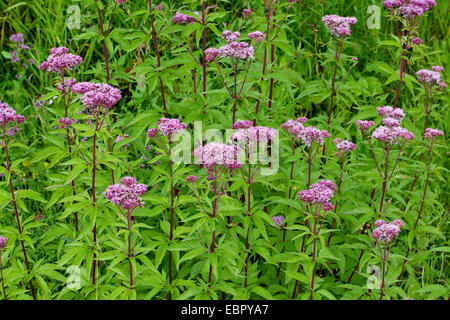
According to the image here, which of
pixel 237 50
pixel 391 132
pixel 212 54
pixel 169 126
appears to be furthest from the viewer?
pixel 212 54

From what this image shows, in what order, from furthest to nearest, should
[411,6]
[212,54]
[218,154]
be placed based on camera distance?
[411,6], [212,54], [218,154]

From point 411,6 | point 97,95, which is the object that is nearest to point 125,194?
point 97,95

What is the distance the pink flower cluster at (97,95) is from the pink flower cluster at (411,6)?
2374 mm

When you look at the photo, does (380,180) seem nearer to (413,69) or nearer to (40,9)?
(413,69)

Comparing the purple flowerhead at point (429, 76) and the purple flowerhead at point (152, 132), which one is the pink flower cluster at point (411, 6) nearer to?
the purple flowerhead at point (429, 76)

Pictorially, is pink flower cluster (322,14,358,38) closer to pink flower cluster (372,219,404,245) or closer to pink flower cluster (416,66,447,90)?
pink flower cluster (416,66,447,90)

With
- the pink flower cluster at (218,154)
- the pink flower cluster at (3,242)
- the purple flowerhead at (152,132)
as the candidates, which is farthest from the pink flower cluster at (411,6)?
the pink flower cluster at (3,242)

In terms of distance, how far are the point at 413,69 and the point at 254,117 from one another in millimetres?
3610

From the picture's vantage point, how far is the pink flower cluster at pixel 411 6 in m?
4.18

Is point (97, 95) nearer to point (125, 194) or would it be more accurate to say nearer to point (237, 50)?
point (125, 194)

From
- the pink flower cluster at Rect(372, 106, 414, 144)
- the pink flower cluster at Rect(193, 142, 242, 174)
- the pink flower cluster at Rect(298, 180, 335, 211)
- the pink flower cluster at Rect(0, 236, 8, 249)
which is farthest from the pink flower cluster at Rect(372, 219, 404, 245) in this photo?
the pink flower cluster at Rect(0, 236, 8, 249)

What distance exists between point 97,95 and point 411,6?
8.42 ft

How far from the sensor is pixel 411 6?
4207 mm

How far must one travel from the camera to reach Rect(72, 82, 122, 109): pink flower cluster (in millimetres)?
3385
